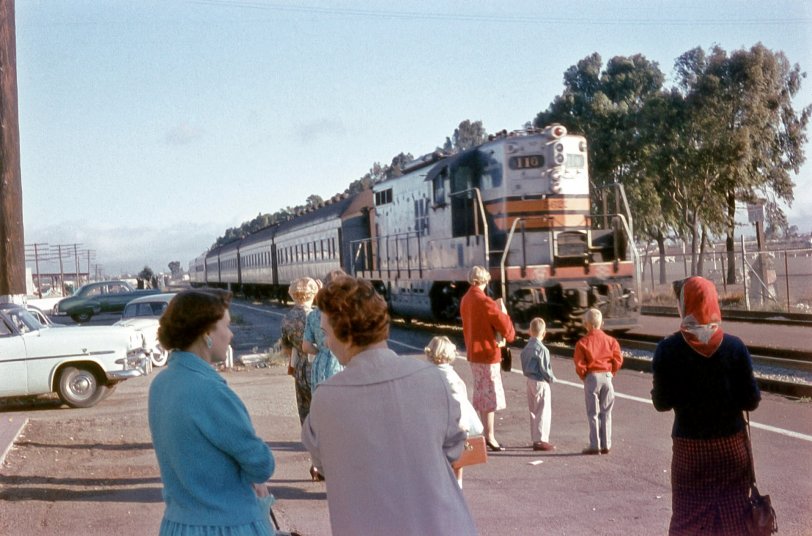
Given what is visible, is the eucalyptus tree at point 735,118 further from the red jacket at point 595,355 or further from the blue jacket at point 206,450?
the blue jacket at point 206,450

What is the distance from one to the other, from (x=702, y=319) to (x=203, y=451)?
7.80ft

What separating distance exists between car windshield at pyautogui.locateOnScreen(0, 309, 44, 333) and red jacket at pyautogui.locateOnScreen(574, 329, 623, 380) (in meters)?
8.15

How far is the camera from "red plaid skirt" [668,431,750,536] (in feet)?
14.5

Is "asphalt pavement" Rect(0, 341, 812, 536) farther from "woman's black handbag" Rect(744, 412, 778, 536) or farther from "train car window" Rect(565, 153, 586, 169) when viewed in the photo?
"train car window" Rect(565, 153, 586, 169)

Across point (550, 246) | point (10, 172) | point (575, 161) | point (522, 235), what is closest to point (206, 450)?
point (10, 172)

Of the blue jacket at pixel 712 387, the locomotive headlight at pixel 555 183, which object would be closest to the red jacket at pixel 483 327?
the blue jacket at pixel 712 387

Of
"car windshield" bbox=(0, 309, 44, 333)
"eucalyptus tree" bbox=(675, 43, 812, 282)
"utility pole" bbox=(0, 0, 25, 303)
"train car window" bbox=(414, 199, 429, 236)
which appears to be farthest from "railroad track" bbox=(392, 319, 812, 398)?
"eucalyptus tree" bbox=(675, 43, 812, 282)

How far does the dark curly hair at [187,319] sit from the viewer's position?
12.4 feet

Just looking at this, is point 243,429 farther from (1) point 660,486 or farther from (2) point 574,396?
(2) point 574,396

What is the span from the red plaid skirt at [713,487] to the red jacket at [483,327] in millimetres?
4455

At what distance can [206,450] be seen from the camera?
142 inches

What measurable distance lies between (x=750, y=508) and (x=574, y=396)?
26.6 ft

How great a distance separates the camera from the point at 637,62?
44.9 meters

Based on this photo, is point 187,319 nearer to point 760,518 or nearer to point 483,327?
point 760,518
